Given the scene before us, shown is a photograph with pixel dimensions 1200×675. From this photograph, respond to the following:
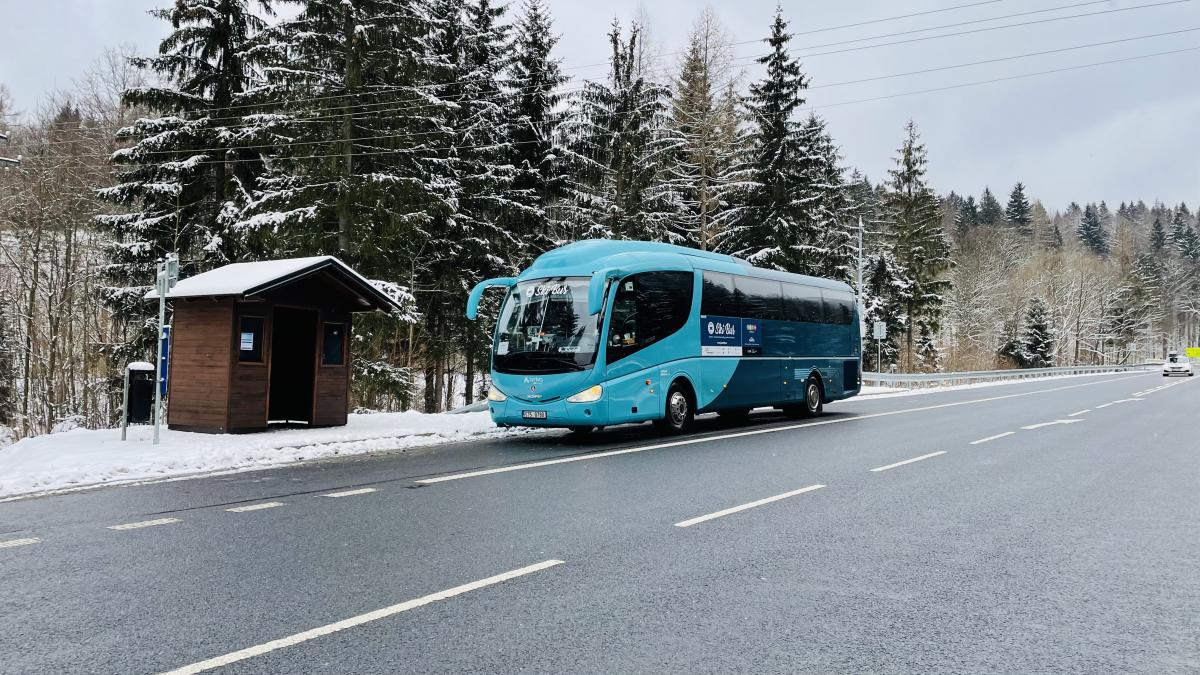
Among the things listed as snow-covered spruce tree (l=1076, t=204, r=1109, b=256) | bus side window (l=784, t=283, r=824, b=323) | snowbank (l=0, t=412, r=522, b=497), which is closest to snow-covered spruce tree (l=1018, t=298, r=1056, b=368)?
bus side window (l=784, t=283, r=824, b=323)

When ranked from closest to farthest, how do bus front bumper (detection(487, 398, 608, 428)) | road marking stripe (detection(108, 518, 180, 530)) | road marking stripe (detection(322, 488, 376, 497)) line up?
1. road marking stripe (detection(108, 518, 180, 530))
2. road marking stripe (detection(322, 488, 376, 497))
3. bus front bumper (detection(487, 398, 608, 428))

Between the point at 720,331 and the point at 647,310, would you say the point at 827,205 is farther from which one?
the point at 647,310

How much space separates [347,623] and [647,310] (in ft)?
37.4

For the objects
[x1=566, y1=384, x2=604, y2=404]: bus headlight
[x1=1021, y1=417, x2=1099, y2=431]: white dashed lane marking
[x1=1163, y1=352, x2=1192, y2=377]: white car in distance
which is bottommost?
[x1=1021, y1=417, x2=1099, y2=431]: white dashed lane marking

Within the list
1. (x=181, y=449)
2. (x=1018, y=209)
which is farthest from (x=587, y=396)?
(x=1018, y=209)

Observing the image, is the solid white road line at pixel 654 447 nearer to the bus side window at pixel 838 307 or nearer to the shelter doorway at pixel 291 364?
the bus side window at pixel 838 307

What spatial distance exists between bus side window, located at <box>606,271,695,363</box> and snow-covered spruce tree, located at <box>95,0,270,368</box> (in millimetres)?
14059

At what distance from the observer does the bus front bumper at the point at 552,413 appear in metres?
14.0

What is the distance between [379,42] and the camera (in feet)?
75.5

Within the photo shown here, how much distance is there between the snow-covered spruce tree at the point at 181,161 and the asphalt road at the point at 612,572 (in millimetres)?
15642

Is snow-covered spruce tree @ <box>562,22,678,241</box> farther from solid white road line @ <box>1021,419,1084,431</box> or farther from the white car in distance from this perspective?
the white car in distance

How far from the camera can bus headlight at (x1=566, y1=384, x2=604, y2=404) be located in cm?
1397

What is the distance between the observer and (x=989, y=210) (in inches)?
5138

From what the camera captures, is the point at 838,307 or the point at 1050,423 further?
the point at 838,307
